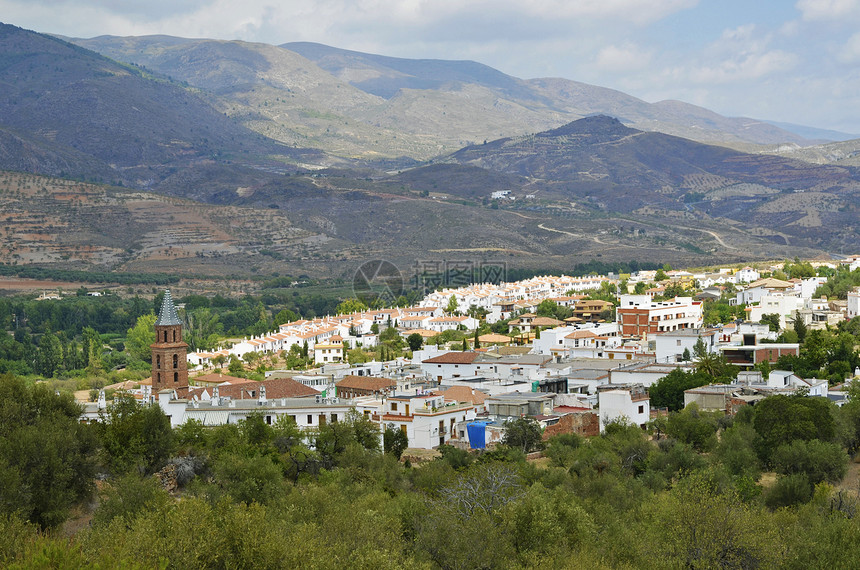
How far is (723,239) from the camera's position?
165375 mm

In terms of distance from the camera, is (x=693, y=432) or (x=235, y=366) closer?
(x=693, y=432)

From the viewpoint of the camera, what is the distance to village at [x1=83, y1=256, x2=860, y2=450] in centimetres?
3856

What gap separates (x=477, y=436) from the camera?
37938 millimetres

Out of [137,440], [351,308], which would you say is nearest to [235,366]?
[137,440]

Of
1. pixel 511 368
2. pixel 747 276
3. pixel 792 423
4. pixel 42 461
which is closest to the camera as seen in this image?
pixel 42 461

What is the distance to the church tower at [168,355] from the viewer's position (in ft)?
135

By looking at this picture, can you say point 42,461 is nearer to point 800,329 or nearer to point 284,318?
point 800,329

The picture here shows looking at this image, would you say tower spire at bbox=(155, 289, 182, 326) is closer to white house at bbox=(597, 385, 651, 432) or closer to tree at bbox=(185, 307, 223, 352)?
white house at bbox=(597, 385, 651, 432)

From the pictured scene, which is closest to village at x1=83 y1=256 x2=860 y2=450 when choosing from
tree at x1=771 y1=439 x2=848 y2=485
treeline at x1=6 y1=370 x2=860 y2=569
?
treeline at x1=6 y1=370 x2=860 y2=569

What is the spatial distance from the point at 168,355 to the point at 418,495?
54.4 ft

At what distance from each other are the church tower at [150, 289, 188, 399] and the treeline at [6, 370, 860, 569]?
7.60 metres

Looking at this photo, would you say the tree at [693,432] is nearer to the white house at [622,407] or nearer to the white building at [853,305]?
the white house at [622,407]

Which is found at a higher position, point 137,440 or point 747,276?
point 747,276

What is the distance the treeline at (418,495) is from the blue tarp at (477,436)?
1.40 meters
